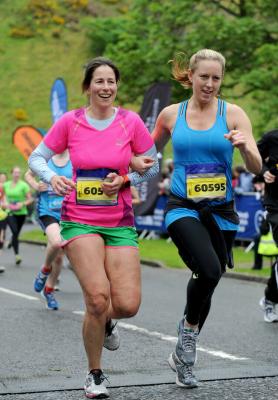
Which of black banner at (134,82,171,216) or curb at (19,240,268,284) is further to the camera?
black banner at (134,82,171,216)

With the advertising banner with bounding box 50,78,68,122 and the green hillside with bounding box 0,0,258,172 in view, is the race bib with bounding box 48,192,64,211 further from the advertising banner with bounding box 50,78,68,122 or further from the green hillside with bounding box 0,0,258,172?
the green hillside with bounding box 0,0,258,172

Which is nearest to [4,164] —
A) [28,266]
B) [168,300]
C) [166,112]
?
[28,266]

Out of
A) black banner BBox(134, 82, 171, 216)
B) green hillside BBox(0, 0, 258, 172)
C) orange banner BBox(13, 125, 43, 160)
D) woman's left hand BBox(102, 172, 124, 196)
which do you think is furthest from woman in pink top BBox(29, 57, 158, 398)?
green hillside BBox(0, 0, 258, 172)

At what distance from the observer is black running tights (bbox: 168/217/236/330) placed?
602 centimetres

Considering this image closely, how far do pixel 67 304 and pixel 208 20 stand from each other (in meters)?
21.7

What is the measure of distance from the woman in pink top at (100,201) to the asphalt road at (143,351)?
387mm

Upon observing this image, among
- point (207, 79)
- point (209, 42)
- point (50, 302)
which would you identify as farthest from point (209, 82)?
A: point (209, 42)

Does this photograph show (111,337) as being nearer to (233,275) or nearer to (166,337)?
(166,337)

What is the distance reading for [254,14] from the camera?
110 ft

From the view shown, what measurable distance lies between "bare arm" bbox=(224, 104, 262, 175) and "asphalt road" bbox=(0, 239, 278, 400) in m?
1.33

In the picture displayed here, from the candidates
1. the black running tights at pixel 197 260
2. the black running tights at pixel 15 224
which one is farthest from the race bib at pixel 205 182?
the black running tights at pixel 15 224

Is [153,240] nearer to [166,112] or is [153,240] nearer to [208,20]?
[208,20]

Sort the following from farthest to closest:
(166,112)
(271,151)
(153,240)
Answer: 1. (153,240)
2. (271,151)
3. (166,112)

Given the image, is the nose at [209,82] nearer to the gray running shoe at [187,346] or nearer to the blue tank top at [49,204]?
the gray running shoe at [187,346]
